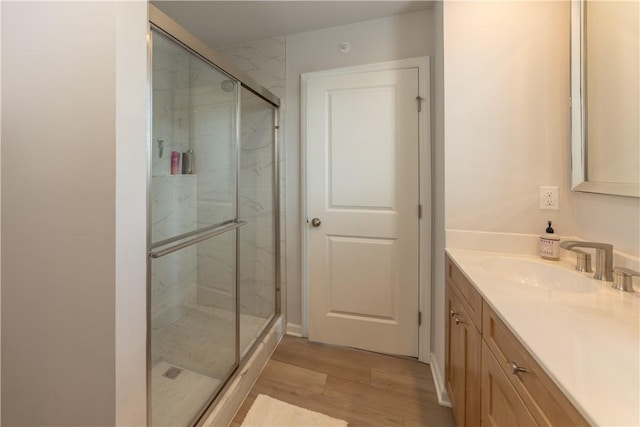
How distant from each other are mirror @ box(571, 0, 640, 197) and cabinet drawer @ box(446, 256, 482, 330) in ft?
2.06

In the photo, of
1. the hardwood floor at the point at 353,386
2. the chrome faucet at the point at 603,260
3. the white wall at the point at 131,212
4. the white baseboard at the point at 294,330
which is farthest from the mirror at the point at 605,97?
the white baseboard at the point at 294,330

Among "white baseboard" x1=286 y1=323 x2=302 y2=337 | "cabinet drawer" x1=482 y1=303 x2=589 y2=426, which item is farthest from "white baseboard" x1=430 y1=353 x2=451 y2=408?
"white baseboard" x1=286 y1=323 x2=302 y2=337

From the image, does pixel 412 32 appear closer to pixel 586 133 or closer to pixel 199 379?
pixel 586 133

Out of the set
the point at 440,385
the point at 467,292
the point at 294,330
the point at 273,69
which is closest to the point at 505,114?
the point at 467,292

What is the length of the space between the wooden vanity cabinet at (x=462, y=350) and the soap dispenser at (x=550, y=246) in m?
0.42

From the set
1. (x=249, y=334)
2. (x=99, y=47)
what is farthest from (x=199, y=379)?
(x=99, y=47)

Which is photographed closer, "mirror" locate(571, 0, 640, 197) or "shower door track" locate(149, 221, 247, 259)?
"mirror" locate(571, 0, 640, 197)

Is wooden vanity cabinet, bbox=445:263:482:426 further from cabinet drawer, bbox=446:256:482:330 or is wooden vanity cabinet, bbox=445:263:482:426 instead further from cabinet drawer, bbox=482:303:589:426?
cabinet drawer, bbox=482:303:589:426

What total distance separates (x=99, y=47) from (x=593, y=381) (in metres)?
1.49

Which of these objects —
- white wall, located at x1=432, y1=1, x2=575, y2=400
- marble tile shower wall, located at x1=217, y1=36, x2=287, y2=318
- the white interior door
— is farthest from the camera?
marble tile shower wall, located at x1=217, y1=36, x2=287, y2=318

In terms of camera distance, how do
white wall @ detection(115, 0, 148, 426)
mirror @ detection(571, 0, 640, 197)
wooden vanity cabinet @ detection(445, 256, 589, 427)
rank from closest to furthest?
wooden vanity cabinet @ detection(445, 256, 589, 427) → white wall @ detection(115, 0, 148, 426) → mirror @ detection(571, 0, 640, 197)

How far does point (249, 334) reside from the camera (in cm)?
191

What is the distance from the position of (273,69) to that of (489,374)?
7.67 ft

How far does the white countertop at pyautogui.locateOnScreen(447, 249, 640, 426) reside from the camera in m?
0.44
